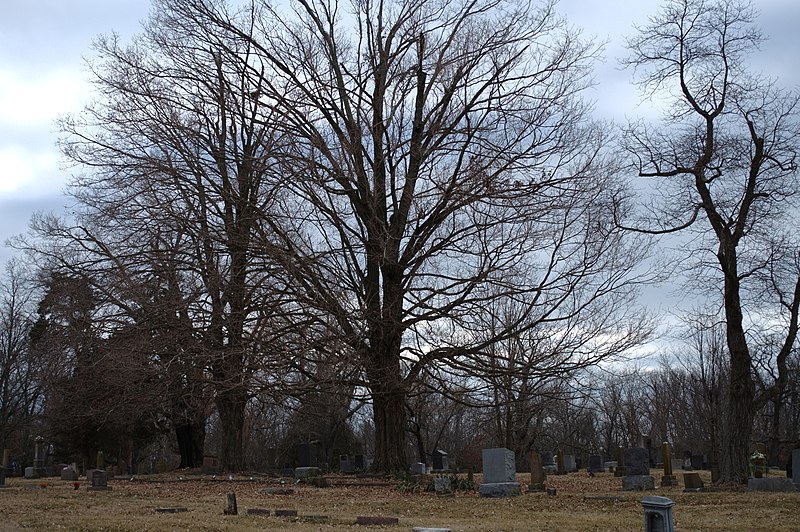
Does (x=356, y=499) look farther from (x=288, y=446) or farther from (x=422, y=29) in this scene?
(x=288, y=446)

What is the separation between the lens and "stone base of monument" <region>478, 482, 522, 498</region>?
684 inches

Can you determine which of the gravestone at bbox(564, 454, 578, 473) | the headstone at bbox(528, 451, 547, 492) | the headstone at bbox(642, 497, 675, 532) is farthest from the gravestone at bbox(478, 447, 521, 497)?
the gravestone at bbox(564, 454, 578, 473)

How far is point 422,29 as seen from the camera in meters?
22.2

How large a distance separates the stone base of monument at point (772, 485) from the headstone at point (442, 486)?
22.2 ft

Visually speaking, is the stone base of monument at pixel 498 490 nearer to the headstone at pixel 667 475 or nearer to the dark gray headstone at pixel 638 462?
the dark gray headstone at pixel 638 462

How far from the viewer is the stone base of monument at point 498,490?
17.4 meters

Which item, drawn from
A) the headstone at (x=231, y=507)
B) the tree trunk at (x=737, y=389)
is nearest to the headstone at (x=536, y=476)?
the tree trunk at (x=737, y=389)

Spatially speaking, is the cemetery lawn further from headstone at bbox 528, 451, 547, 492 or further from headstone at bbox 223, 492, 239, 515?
headstone at bbox 528, 451, 547, 492

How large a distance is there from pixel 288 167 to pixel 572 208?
7.01 metres

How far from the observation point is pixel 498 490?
17406 millimetres

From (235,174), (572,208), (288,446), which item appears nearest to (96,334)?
(235,174)

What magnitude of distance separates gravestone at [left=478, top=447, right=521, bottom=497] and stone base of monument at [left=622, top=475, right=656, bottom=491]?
3.88 metres

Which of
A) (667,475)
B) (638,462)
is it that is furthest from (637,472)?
(667,475)

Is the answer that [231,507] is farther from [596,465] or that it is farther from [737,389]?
[596,465]
